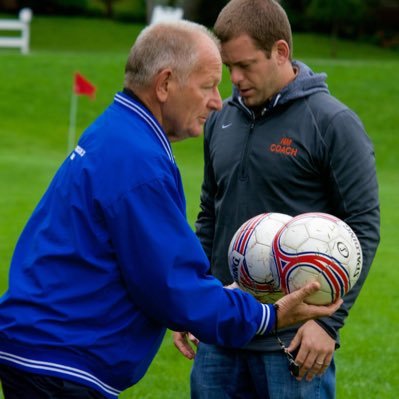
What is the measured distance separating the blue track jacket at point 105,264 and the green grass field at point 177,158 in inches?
152

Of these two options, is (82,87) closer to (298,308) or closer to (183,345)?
(183,345)

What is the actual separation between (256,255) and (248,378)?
2.67 feet

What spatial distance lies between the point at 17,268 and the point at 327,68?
105 ft

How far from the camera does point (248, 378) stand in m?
5.03

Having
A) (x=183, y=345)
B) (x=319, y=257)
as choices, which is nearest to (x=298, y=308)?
(x=319, y=257)

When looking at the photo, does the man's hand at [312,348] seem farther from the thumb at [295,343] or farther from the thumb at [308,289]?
the thumb at [308,289]

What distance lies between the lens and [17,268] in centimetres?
390

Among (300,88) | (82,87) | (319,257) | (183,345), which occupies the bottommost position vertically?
(82,87)

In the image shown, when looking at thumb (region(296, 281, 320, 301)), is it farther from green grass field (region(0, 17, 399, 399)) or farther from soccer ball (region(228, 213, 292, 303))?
green grass field (region(0, 17, 399, 399))

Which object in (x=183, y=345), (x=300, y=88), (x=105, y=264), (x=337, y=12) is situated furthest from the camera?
(x=337, y=12)

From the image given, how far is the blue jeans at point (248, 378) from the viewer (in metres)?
4.76

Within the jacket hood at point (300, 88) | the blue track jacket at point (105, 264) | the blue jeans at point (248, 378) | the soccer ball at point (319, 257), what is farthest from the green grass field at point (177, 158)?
Result: the blue track jacket at point (105, 264)

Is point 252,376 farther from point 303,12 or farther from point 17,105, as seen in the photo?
point 303,12

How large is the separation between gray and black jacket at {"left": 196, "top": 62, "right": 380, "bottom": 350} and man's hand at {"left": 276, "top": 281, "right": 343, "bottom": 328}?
34 centimetres
